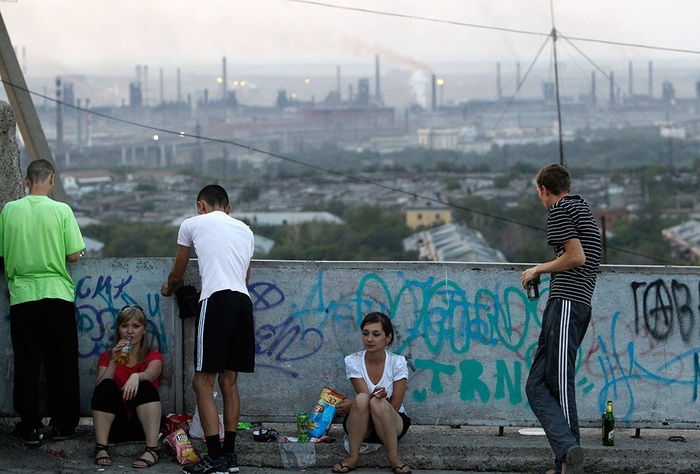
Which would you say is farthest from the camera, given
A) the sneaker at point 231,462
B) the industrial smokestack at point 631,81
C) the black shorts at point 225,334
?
the industrial smokestack at point 631,81

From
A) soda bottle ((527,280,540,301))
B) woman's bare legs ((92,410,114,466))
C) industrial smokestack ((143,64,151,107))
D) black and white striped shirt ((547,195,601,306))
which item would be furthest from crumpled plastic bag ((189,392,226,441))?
industrial smokestack ((143,64,151,107))

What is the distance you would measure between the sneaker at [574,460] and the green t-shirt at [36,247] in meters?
2.90

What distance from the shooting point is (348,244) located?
7875cm

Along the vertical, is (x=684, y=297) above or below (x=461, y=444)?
above

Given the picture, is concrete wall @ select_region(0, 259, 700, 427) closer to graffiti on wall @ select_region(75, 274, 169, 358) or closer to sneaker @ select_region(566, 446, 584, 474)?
graffiti on wall @ select_region(75, 274, 169, 358)

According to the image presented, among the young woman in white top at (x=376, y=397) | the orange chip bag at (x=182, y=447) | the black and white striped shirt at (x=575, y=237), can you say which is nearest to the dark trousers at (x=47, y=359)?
the orange chip bag at (x=182, y=447)

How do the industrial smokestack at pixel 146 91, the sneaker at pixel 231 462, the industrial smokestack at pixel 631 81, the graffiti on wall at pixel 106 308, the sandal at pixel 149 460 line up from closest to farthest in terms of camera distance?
the sneaker at pixel 231 462
the sandal at pixel 149 460
the graffiti on wall at pixel 106 308
the industrial smokestack at pixel 146 91
the industrial smokestack at pixel 631 81

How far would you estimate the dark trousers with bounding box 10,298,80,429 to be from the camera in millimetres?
5766

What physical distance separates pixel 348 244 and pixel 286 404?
72.7 metres

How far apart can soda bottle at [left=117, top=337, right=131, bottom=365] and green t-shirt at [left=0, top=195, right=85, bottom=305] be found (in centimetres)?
42

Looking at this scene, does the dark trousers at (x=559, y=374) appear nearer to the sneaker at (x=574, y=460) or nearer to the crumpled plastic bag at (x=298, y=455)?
the sneaker at (x=574, y=460)

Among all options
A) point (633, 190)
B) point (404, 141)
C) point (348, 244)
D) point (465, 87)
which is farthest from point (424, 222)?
point (465, 87)

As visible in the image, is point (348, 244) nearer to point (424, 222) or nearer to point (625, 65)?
point (424, 222)

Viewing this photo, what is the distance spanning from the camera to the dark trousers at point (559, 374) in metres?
5.13
